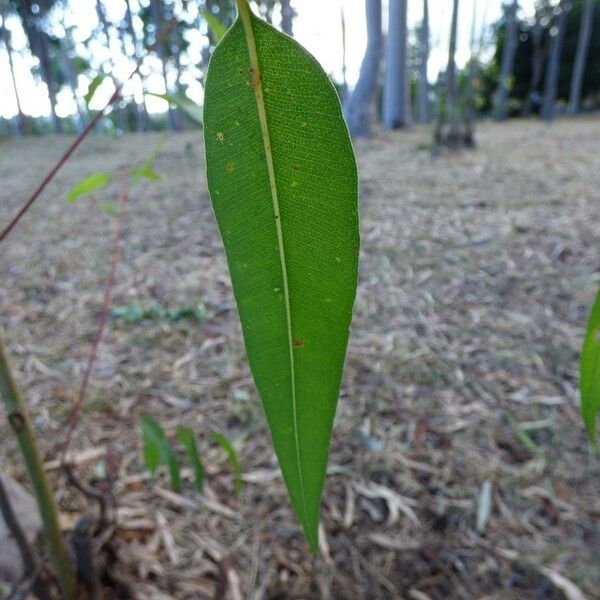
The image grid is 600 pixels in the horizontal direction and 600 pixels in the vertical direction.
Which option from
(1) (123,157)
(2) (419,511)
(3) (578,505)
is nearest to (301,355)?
(2) (419,511)

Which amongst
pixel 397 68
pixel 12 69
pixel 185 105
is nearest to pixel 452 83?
pixel 397 68

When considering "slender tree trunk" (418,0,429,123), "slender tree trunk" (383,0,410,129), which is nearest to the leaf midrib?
"slender tree trunk" (383,0,410,129)

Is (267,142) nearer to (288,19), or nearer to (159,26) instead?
(288,19)

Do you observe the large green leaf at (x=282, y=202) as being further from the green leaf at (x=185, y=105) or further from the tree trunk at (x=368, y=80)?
the tree trunk at (x=368, y=80)

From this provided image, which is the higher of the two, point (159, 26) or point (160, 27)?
point (159, 26)

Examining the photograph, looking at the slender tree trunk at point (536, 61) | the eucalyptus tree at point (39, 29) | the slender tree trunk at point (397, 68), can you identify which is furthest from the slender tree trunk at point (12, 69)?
the slender tree trunk at point (536, 61)

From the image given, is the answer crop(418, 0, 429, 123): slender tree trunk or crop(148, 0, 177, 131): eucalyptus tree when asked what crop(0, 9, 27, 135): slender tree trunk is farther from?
crop(418, 0, 429, 123): slender tree trunk
